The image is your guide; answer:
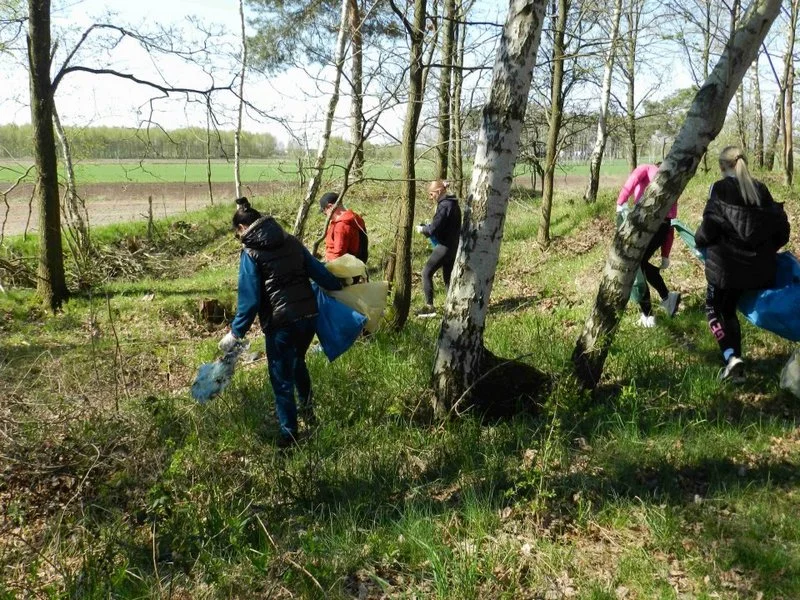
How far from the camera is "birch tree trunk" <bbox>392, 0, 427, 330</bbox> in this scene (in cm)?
638

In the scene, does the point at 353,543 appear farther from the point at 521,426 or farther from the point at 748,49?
the point at 748,49

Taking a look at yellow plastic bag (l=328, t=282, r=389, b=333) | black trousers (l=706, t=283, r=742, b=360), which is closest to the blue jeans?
yellow plastic bag (l=328, t=282, r=389, b=333)

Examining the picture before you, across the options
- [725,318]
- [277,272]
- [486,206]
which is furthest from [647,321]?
[277,272]

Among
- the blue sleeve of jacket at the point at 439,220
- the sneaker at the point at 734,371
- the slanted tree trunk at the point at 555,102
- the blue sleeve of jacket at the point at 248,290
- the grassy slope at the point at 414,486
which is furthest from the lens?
the slanted tree trunk at the point at 555,102

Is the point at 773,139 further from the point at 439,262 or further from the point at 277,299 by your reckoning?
the point at 277,299

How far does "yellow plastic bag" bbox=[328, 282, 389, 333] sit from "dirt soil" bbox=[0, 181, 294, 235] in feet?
61.7

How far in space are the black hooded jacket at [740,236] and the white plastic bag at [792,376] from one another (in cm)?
61

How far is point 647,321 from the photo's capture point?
6348mm

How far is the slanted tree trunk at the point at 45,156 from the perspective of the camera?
10.7 meters

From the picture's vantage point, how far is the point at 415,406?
4898mm

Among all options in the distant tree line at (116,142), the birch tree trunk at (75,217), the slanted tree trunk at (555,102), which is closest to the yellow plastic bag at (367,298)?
the slanted tree trunk at (555,102)

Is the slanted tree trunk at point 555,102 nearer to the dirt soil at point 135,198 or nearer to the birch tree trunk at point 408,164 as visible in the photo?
the birch tree trunk at point 408,164

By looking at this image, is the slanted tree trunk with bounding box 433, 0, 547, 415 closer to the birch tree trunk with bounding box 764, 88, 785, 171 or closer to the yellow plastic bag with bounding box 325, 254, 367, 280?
the yellow plastic bag with bounding box 325, 254, 367, 280

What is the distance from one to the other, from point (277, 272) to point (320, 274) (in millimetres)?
519
